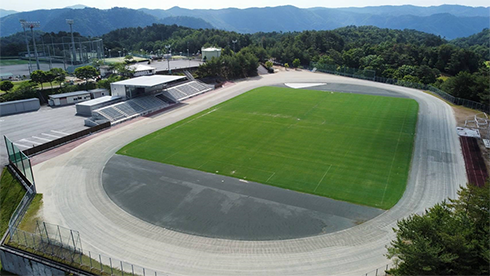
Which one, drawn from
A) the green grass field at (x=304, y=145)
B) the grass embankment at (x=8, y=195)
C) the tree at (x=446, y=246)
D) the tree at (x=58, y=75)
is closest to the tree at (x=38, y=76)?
the tree at (x=58, y=75)

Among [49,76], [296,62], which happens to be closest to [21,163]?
[49,76]

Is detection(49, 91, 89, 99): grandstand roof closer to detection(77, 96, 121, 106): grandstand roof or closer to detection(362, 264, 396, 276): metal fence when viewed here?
detection(77, 96, 121, 106): grandstand roof

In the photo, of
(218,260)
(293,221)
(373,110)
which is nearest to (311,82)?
(373,110)

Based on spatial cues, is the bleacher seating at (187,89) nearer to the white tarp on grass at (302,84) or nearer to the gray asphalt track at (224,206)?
the white tarp on grass at (302,84)

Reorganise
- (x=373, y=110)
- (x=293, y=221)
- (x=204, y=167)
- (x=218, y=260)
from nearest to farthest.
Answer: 1. (x=218, y=260)
2. (x=293, y=221)
3. (x=204, y=167)
4. (x=373, y=110)

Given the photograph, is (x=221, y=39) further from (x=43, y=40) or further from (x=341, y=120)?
(x=341, y=120)

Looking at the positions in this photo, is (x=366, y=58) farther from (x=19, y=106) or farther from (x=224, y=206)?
→ (x=19, y=106)
